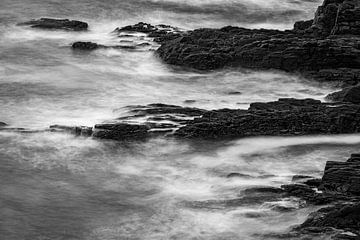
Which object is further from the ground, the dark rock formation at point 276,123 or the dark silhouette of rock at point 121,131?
the dark rock formation at point 276,123

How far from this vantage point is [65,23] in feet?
117

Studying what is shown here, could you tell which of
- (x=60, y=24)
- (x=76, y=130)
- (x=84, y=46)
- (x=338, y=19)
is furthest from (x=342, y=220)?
(x=60, y=24)

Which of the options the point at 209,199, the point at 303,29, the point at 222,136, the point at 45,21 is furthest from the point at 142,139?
the point at 45,21

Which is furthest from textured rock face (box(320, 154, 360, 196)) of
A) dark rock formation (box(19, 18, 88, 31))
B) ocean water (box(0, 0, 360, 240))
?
dark rock formation (box(19, 18, 88, 31))

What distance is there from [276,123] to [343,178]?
16.7 ft

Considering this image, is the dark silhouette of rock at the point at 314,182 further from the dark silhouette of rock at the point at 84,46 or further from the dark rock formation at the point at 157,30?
the dark silhouette of rock at the point at 84,46

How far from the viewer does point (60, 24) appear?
35750 mm

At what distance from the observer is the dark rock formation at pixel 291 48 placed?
28.9 meters

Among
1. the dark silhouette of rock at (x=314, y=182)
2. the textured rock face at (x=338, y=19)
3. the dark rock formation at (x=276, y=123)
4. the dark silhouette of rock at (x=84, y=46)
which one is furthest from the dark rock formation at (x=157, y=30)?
the dark silhouette of rock at (x=314, y=182)

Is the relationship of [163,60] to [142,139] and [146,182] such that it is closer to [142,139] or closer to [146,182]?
[142,139]

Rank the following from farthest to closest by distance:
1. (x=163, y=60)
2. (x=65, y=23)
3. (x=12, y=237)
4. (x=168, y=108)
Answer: (x=65, y=23)
(x=163, y=60)
(x=168, y=108)
(x=12, y=237)

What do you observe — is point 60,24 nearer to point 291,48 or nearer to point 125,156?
point 291,48

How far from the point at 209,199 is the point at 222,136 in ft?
13.6

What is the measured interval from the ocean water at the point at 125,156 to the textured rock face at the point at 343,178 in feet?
3.09
